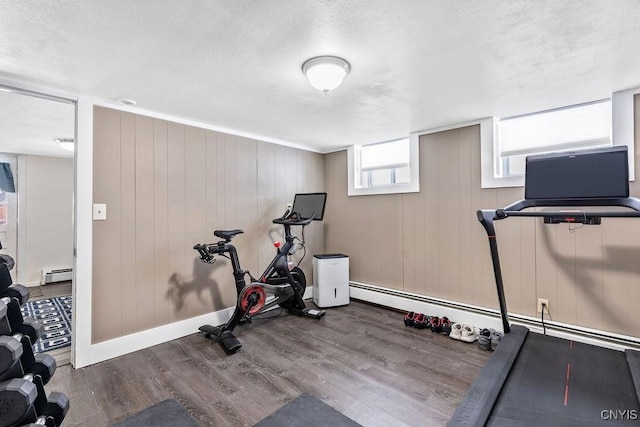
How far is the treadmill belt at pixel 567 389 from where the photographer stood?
4.86 ft

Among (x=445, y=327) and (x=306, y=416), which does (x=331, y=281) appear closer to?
(x=445, y=327)

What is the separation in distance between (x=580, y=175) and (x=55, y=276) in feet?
23.0

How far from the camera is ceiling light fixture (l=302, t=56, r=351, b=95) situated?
6.14ft

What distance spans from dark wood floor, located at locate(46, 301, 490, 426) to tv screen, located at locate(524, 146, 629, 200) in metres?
1.48

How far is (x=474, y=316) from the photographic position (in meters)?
3.06

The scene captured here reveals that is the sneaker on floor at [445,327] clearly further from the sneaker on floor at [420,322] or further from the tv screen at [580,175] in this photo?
the tv screen at [580,175]

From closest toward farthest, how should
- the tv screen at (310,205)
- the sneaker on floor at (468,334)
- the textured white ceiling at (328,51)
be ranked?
1. the textured white ceiling at (328,51)
2. the sneaker on floor at (468,334)
3. the tv screen at (310,205)

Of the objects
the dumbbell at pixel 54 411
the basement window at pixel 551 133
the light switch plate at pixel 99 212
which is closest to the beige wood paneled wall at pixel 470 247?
the basement window at pixel 551 133

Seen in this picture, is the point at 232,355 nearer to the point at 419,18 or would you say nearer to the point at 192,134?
the point at 192,134

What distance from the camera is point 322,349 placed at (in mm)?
2719

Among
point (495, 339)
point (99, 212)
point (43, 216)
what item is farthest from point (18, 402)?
point (43, 216)

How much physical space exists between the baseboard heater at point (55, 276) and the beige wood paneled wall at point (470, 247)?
4.60m

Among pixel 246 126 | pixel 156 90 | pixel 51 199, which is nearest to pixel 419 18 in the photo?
pixel 156 90

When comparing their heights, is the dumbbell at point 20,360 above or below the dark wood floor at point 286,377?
above
